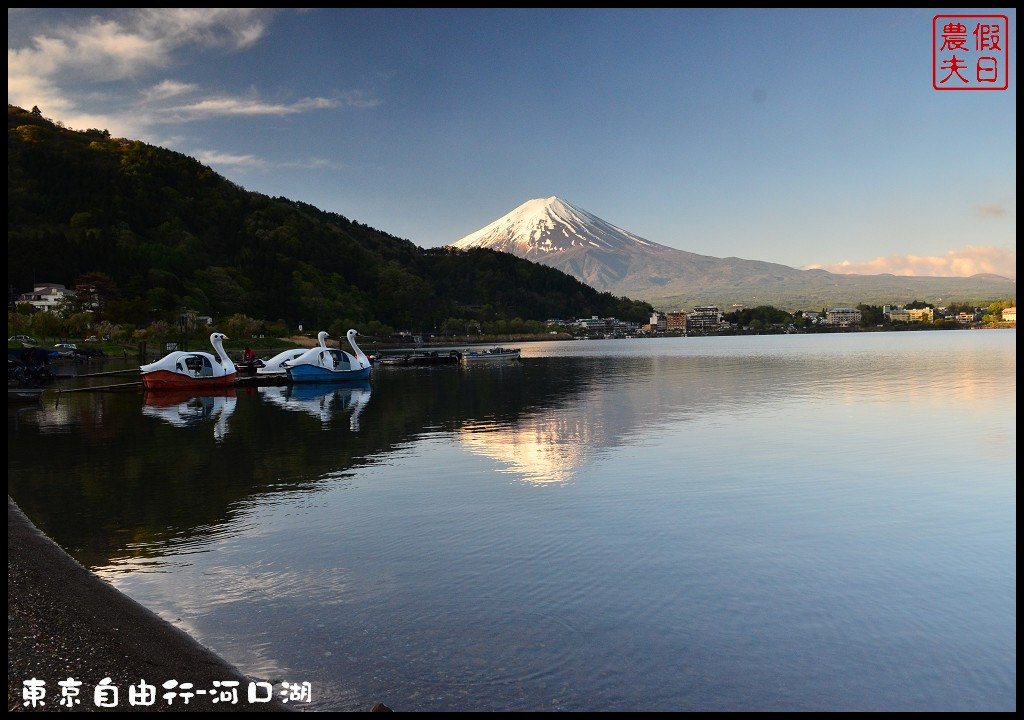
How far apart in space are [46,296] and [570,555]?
121050mm

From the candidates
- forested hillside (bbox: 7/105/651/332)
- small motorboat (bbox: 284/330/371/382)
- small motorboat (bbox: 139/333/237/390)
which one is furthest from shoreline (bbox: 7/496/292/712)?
forested hillside (bbox: 7/105/651/332)

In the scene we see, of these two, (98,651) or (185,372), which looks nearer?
(98,651)

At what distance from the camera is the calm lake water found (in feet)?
23.1

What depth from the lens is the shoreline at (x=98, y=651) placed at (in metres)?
5.91

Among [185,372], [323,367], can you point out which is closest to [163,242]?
[323,367]

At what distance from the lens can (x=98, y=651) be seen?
267 inches

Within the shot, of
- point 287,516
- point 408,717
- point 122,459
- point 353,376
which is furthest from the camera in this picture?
point 353,376

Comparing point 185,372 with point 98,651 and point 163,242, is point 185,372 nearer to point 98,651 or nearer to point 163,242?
point 98,651

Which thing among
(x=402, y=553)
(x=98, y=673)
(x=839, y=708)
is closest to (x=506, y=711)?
(x=839, y=708)

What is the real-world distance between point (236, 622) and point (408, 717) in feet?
10.1

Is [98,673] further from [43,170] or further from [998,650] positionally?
[43,170]

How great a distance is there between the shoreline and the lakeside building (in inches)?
4383

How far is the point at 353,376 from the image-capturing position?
53.4 m

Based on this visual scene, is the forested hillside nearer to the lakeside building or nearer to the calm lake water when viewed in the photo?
the lakeside building
